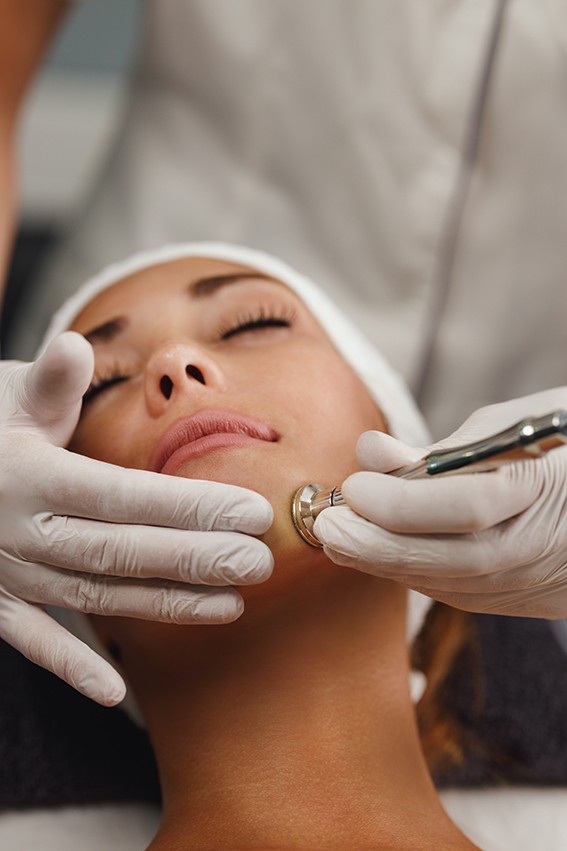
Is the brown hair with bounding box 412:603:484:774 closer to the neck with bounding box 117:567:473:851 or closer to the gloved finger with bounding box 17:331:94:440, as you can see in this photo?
the neck with bounding box 117:567:473:851

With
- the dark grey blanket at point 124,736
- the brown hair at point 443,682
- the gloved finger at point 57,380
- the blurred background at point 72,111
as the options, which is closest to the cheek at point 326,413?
the gloved finger at point 57,380

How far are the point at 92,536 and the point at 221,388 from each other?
22 centimetres

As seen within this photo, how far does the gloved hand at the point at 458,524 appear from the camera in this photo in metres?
0.80

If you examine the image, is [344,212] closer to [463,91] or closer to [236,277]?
[463,91]

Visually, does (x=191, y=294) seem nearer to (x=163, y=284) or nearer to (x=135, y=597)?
(x=163, y=284)

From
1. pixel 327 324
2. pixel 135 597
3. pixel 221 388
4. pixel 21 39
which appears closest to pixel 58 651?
pixel 135 597

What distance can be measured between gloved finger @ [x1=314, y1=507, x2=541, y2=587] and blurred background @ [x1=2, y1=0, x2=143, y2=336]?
1.70m

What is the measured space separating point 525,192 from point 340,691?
945 millimetres

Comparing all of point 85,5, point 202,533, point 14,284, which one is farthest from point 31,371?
point 85,5

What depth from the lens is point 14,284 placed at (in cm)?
214

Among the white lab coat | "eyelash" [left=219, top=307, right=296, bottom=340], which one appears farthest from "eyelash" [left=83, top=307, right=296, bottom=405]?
the white lab coat

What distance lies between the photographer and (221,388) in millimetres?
1013

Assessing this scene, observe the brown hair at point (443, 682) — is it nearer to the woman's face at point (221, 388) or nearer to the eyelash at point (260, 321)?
the woman's face at point (221, 388)

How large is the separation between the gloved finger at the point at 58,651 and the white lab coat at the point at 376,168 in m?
0.86
